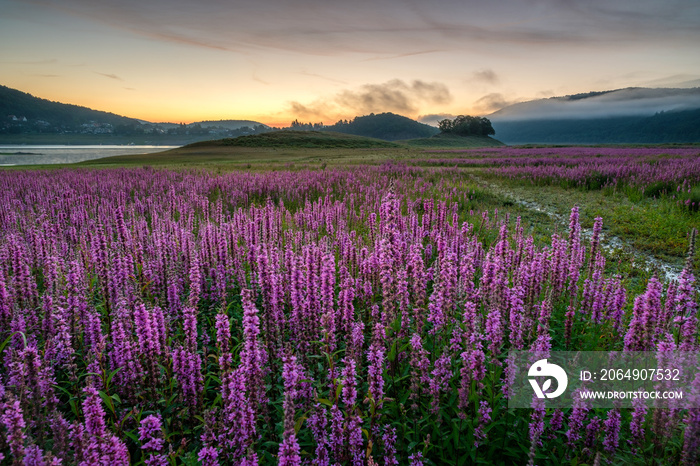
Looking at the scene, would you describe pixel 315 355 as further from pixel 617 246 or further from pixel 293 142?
pixel 293 142

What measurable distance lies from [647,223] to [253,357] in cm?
1481

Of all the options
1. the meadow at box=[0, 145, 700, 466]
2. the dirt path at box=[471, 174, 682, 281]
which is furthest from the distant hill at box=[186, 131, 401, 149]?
the meadow at box=[0, 145, 700, 466]

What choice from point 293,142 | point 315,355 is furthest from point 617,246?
point 293,142

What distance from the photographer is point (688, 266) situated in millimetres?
3199

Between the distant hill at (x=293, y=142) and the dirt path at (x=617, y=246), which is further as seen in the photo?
the distant hill at (x=293, y=142)

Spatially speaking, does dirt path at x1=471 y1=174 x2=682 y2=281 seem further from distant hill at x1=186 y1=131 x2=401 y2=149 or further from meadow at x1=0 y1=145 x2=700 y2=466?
distant hill at x1=186 y1=131 x2=401 y2=149

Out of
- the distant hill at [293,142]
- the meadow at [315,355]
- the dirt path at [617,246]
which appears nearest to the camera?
the meadow at [315,355]

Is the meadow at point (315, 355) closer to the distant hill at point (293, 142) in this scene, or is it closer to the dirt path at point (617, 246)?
the dirt path at point (617, 246)

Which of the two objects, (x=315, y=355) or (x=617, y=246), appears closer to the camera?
(x=315, y=355)

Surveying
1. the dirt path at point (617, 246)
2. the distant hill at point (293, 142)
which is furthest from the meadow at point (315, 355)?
the distant hill at point (293, 142)

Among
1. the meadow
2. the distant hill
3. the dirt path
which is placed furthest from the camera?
the distant hill

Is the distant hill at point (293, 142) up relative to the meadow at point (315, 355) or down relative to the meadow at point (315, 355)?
up

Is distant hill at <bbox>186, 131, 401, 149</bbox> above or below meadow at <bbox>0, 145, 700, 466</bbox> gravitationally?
above

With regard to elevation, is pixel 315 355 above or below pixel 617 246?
above
